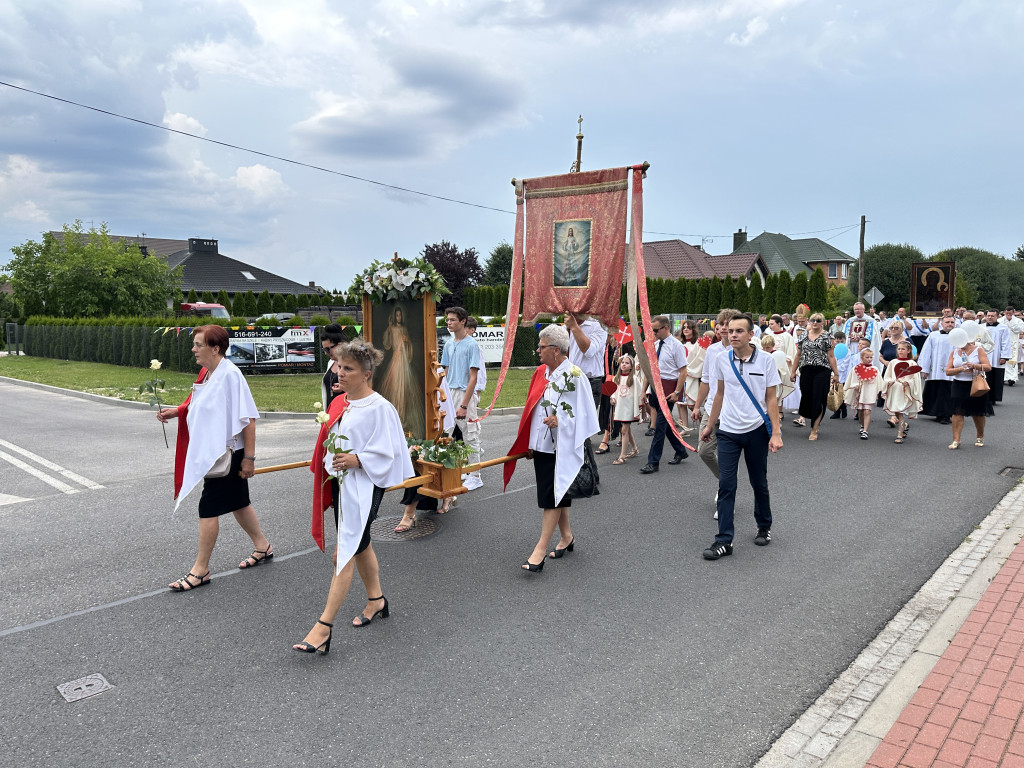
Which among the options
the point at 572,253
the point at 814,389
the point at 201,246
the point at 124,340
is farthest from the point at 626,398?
the point at 201,246

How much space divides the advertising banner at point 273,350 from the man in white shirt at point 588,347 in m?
14.4

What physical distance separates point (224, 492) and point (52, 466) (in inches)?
228

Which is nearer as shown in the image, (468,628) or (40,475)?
(468,628)

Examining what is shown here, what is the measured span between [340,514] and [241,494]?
48.6 inches

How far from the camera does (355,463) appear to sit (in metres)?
4.12

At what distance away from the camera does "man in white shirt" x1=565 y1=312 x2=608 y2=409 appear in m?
8.15

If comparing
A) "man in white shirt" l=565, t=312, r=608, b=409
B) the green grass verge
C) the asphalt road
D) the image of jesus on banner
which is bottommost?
the asphalt road

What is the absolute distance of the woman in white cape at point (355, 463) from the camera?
4.17 metres

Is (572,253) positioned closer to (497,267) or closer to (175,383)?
(175,383)

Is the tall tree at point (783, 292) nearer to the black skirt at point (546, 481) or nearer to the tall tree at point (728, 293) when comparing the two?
the tall tree at point (728, 293)

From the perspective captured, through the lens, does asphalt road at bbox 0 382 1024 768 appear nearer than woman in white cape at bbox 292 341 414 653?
Yes

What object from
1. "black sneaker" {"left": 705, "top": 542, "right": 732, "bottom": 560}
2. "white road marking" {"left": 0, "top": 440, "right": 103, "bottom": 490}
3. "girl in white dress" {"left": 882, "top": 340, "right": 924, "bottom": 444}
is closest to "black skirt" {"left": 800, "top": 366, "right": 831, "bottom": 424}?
"girl in white dress" {"left": 882, "top": 340, "right": 924, "bottom": 444}

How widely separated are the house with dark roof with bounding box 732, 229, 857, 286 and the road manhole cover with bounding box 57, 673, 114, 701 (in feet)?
256

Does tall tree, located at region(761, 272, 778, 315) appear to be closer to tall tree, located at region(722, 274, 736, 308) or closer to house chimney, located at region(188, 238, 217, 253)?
tall tree, located at region(722, 274, 736, 308)
